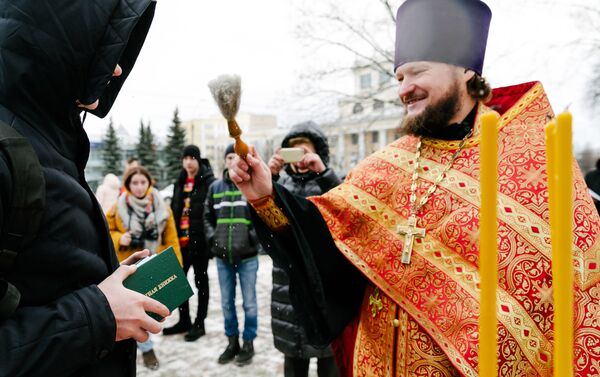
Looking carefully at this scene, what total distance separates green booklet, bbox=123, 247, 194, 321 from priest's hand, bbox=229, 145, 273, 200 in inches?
15.9

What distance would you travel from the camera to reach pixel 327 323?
73.2 inches

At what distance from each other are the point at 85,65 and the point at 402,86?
1.22 metres

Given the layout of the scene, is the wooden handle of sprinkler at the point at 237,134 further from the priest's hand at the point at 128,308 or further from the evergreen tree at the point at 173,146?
the evergreen tree at the point at 173,146

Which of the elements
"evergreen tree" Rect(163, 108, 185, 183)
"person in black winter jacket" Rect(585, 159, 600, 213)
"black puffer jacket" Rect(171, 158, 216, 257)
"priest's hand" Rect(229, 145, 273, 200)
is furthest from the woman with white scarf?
"evergreen tree" Rect(163, 108, 185, 183)

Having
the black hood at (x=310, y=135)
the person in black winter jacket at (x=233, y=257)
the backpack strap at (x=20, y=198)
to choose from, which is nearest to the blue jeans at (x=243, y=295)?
the person in black winter jacket at (x=233, y=257)

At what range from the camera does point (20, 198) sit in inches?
40.2

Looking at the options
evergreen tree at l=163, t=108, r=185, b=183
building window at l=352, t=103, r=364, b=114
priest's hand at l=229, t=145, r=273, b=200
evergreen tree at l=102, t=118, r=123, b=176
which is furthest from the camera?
evergreen tree at l=163, t=108, r=185, b=183

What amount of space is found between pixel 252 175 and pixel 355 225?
539mm

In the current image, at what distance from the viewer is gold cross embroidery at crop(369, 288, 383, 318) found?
1784 mm

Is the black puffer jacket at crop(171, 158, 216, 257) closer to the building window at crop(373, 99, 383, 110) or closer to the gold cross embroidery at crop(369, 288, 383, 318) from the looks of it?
the gold cross embroidery at crop(369, 288, 383, 318)

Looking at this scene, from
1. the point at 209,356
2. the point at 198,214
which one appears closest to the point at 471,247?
the point at 209,356

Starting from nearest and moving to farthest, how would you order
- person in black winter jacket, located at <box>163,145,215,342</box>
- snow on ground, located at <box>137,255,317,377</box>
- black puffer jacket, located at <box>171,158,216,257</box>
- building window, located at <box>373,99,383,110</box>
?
1. snow on ground, located at <box>137,255,317,377</box>
2. person in black winter jacket, located at <box>163,145,215,342</box>
3. black puffer jacket, located at <box>171,158,216,257</box>
4. building window, located at <box>373,99,383,110</box>

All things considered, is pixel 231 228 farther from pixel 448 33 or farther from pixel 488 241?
pixel 488 241

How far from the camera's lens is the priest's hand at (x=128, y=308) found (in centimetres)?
119
